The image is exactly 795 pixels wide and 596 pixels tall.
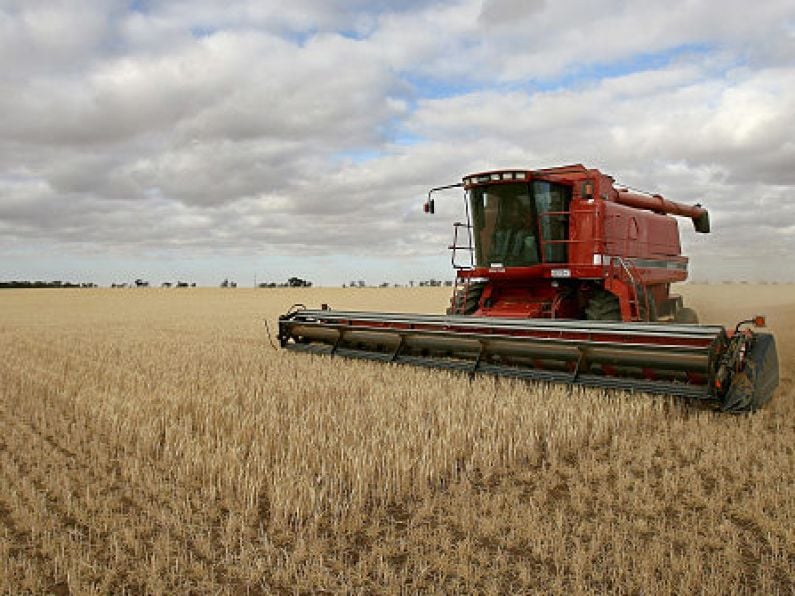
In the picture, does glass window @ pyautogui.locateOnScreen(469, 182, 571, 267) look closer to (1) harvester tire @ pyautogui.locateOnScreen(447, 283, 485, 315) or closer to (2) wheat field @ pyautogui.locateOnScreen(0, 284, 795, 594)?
(1) harvester tire @ pyautogui.locateOnScreen(447, 283, 485, 315)

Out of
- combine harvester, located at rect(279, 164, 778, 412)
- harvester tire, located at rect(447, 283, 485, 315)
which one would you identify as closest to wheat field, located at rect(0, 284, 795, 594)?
combine harvester, located at rect(279, 164, 778, 412)

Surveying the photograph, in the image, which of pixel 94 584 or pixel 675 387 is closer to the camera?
pixel 94 584

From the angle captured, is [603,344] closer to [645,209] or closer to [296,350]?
[296,350]

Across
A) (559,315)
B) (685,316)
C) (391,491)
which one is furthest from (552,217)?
(391,491)

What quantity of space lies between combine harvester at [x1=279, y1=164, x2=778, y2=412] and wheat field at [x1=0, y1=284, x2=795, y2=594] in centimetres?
37

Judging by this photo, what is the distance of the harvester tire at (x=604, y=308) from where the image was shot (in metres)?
7.97

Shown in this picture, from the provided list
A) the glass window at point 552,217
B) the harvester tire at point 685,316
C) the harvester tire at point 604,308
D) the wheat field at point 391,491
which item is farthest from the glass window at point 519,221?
the harvester tire at point 685,316

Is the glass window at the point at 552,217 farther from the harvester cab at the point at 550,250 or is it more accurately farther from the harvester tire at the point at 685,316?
the harvester tire at the point at 685,316

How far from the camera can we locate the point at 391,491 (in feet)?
11.1

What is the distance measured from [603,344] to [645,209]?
611 cm

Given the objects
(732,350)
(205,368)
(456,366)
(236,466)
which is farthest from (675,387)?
(205,368)

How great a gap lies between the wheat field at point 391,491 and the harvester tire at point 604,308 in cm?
218

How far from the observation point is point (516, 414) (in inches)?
190

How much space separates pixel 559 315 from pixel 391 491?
219 inches
